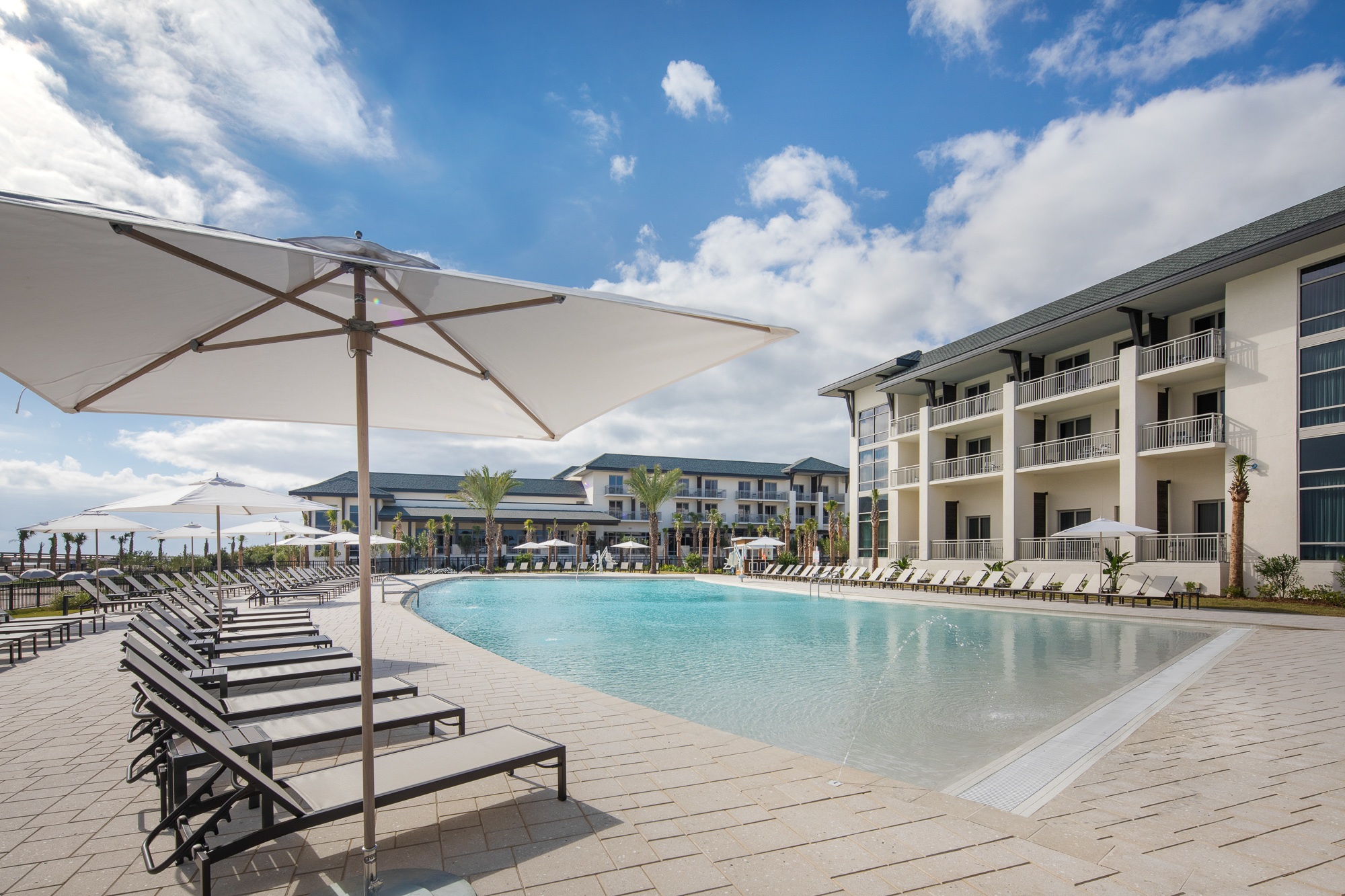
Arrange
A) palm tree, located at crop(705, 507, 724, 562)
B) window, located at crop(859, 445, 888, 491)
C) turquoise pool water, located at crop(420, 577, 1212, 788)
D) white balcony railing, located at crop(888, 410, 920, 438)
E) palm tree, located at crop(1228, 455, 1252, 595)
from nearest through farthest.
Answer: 1. turquoise pool water, located at crop(420, 577, 1212, 788)
2. palm tree, located at crop(1228, 455, 1252, 595)
3. white balcony railing, located at crop(888, 410, 920, 438)
4. window, located at crop(859, 445, 888, 491)
5. palm tree, located at crop(705, 507, 724, 562)

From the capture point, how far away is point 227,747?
2.98 m

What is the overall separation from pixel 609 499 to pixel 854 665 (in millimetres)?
49290

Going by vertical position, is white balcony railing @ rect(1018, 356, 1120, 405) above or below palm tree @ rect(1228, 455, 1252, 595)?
above

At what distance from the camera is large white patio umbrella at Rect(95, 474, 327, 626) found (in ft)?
29.8

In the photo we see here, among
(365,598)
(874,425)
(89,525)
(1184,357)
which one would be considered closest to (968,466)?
(874,425)

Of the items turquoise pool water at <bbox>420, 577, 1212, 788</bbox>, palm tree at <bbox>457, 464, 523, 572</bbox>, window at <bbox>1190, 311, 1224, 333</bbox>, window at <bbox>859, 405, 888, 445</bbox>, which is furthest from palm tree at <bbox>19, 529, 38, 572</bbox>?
window at <bbox>1190, 311, 1224, 333</bbox>

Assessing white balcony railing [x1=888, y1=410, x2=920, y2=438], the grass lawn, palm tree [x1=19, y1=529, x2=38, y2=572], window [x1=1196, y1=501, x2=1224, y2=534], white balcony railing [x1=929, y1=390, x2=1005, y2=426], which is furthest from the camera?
white balcony railing [x1=888, y1=410, x2=920, y2=438]

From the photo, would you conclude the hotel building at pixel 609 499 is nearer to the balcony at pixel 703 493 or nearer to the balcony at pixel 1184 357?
the balcony at pixel 703 493

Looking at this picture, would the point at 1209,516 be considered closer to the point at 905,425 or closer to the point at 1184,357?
the point at 1184,357

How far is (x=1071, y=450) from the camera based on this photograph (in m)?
23.2

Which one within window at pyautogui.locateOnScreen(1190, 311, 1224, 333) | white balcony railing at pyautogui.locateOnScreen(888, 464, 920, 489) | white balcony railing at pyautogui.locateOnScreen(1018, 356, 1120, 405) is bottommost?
white balcony railing at pyautogui.locateOnScreen(888, 464, 920, 489)

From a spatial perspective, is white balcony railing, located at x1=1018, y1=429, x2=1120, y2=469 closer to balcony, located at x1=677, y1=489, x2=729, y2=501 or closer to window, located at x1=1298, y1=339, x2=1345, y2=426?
window, located at x1=1298, y1=339, x2=1345, y2=426

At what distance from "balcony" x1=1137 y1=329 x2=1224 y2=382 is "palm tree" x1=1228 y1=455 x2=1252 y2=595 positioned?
2822mm

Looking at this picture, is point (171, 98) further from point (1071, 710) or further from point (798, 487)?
point (798, 487)
